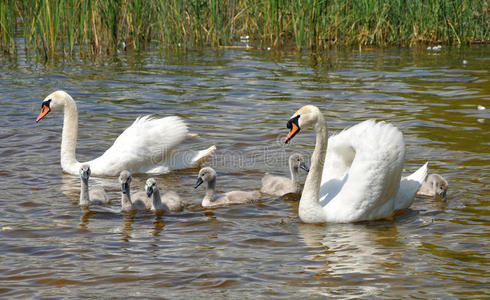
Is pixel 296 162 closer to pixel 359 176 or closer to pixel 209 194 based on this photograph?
pixel 209 194

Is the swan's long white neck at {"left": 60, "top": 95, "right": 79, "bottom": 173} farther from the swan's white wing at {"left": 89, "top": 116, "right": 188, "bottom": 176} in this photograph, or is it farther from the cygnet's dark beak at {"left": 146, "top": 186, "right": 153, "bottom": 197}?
the cygnet's dark beak at {"left": 146, "top": 186, "right": 153, "bottom": 197}

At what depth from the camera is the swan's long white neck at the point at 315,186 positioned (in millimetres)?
6660

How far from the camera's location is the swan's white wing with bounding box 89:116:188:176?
884 centimetres

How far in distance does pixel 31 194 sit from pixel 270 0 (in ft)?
31.4

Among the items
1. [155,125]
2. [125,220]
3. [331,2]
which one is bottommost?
[125,220]

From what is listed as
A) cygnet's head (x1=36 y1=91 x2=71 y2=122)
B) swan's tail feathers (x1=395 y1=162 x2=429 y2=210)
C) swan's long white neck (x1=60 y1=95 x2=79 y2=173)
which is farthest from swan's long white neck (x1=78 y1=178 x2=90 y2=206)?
swan's tail feathers (x1=395 y1=162 x2=429 y2=210)

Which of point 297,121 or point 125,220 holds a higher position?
point 297,121

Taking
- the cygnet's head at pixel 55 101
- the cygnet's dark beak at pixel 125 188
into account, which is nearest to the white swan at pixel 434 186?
the cygnet's dark beak at pixel 125 188

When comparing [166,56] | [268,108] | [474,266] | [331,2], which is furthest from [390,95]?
[474,266]

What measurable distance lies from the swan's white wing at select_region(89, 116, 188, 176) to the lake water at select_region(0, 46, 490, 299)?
21 centimetres

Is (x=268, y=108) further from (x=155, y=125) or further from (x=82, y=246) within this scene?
(x=82, y=246)

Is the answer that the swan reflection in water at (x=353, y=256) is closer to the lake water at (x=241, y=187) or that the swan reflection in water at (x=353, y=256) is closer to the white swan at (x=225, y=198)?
the lake water at (x=241, y=187)

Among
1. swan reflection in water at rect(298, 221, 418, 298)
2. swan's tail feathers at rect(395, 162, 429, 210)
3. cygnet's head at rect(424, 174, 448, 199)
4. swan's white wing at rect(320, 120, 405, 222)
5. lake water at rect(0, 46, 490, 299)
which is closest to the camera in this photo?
swan reflection in water at rect(298, 221, 418, 298)

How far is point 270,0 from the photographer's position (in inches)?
635
